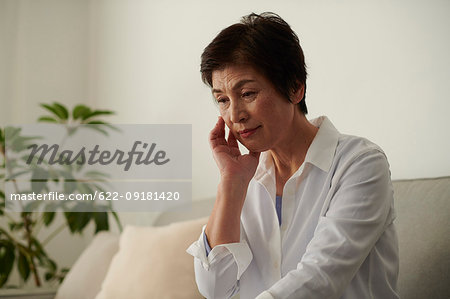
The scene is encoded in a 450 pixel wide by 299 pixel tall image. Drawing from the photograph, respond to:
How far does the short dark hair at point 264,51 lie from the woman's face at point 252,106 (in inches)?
0.7

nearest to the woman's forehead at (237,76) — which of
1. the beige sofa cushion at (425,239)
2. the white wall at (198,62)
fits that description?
the beige sofa cushion at (425,239)

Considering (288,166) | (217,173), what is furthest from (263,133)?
(217,173)

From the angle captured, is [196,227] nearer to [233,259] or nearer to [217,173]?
[217,173]

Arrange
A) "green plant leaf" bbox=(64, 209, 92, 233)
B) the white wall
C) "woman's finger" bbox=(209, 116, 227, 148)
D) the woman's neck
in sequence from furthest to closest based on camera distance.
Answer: "green plant leaf" bbox=(64, 209, 92, 233) < the white wall < "woman's finger" bbox=(209, 116, 227, 148) < the woman's neck

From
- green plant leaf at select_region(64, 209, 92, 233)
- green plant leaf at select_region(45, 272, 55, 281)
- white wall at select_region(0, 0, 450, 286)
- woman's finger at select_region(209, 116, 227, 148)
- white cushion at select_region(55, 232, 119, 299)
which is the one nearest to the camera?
woman's finger at select_region(209, 116, 227, 148)

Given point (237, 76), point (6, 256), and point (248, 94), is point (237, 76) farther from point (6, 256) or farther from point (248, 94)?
point (6, 256)

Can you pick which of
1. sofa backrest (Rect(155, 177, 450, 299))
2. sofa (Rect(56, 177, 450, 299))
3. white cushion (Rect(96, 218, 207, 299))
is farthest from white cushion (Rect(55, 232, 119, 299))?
sofa backrest (Rect(155, 177, 450, 299))

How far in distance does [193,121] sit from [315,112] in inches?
37.2

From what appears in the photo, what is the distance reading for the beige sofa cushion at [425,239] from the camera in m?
1.28

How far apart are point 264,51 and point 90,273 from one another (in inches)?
67.0

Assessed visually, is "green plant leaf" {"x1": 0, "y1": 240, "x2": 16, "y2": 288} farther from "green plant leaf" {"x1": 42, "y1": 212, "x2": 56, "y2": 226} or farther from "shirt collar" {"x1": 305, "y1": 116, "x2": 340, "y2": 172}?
"shirt collar" {"x1": 305, "y1": 116, "x2": 340, "y2": 172}

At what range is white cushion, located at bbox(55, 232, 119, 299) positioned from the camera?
2.45m

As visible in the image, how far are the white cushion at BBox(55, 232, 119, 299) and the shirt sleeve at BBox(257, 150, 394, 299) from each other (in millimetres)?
1623

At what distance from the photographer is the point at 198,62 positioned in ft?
9.32
